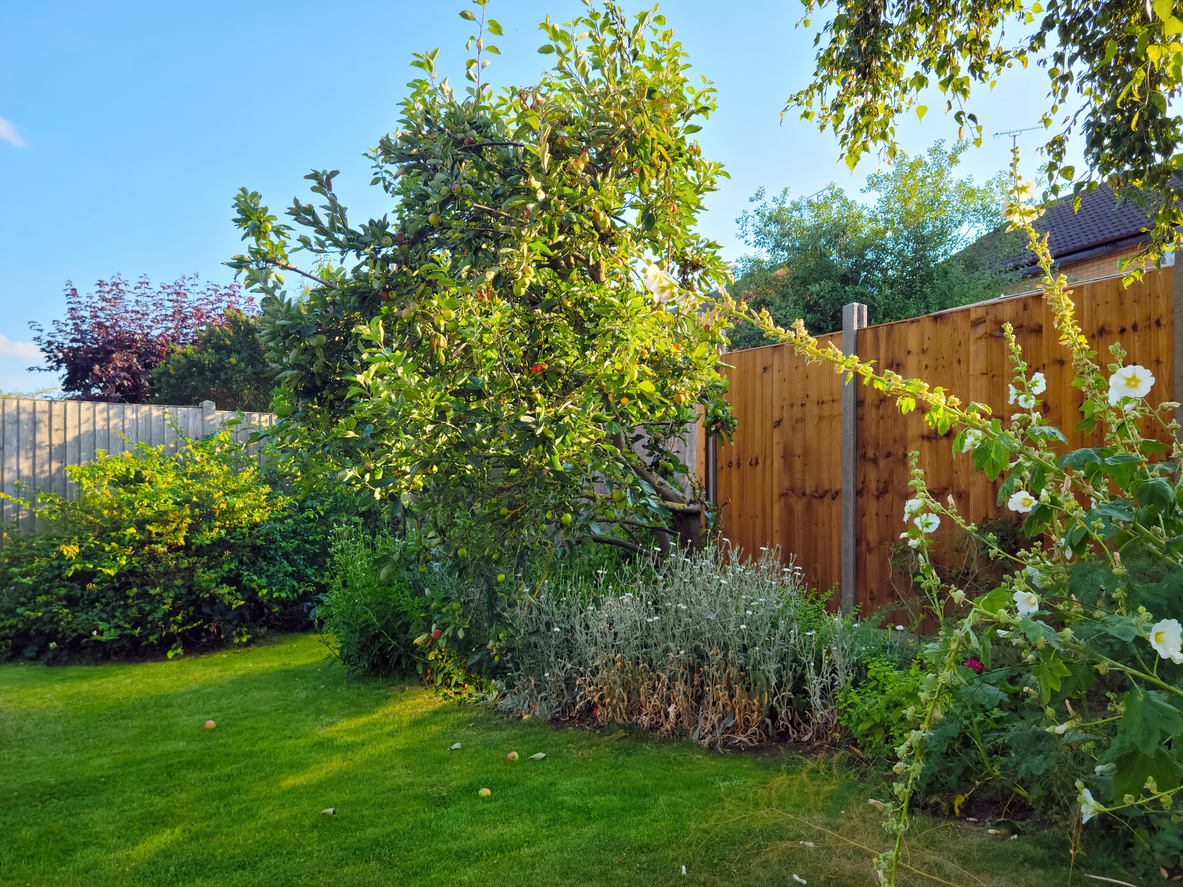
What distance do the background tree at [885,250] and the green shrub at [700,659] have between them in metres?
7.92

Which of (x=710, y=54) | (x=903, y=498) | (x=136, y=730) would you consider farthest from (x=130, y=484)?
(x=903, y=498)

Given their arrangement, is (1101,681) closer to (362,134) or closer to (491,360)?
(491,360)

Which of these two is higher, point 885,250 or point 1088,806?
point 885,250

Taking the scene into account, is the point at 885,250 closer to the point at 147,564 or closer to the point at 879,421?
the point at 879,421

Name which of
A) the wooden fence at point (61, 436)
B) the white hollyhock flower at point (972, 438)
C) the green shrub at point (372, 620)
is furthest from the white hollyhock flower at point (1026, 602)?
the wooden fence at point (61, 436)

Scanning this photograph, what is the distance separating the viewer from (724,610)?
3436 mm

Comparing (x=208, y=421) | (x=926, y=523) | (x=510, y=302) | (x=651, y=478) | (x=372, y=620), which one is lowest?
(x=372, y=620)

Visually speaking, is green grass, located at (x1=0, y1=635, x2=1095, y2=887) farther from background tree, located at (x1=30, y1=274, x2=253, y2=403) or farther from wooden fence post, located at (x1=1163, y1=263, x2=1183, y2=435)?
background tree, located at (x1=30, y1=274, x2=253, y2=403)

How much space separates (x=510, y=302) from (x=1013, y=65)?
329cm

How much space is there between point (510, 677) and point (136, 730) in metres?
1.91

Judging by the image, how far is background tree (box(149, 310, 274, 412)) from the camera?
12.0 metres

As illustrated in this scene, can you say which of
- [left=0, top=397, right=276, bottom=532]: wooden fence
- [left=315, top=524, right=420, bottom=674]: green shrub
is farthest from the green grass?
[left=0, top=397, right=276, bottom=532]: wooden fence

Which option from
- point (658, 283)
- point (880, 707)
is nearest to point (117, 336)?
point (658, 283)

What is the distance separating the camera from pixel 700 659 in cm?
345
